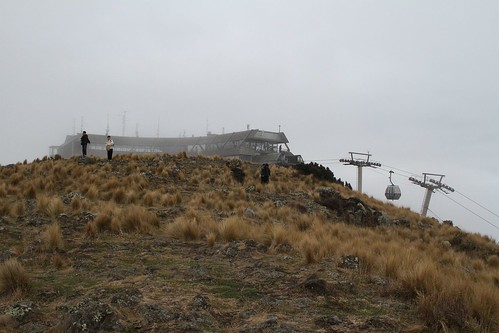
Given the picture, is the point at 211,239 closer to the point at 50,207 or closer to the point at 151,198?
the point at 50,207

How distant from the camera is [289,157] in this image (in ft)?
161

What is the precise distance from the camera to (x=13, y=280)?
6203mm

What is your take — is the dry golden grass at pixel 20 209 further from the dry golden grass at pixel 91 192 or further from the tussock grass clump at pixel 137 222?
the tussock grass clump at pixel 137 222

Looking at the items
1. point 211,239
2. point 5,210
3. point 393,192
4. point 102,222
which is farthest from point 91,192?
point 393,192

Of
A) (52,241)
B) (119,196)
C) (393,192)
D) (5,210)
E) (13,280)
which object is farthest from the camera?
(393,192)

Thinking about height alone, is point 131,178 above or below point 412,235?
above

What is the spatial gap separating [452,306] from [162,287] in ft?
13.5

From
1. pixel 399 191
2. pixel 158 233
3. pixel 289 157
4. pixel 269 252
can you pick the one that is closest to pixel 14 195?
pixel 158 233

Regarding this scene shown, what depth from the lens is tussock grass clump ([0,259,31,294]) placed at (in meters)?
6.09

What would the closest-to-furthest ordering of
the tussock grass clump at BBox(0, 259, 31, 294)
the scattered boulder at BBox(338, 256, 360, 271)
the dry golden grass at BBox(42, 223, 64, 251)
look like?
1. the tussock grass clump at BBox(0, 259, 31, 294)
2. the scattered boulder at BBox(338, 256, 360, 271)
3. the dry golden grass at BBox(42, 223, 64, 251)

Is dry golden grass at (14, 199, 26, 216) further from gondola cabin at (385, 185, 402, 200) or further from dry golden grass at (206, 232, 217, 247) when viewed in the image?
gondola cabin at (385, 185, 402, 200)

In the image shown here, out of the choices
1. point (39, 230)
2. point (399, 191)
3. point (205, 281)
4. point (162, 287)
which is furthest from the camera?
point (399, 191)

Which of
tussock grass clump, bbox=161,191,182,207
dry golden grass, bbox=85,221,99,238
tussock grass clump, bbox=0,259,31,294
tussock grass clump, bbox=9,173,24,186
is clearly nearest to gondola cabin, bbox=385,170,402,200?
tussock grass clump, bbox=161,191,182,207

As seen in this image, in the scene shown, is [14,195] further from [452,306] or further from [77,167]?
[452,306]
